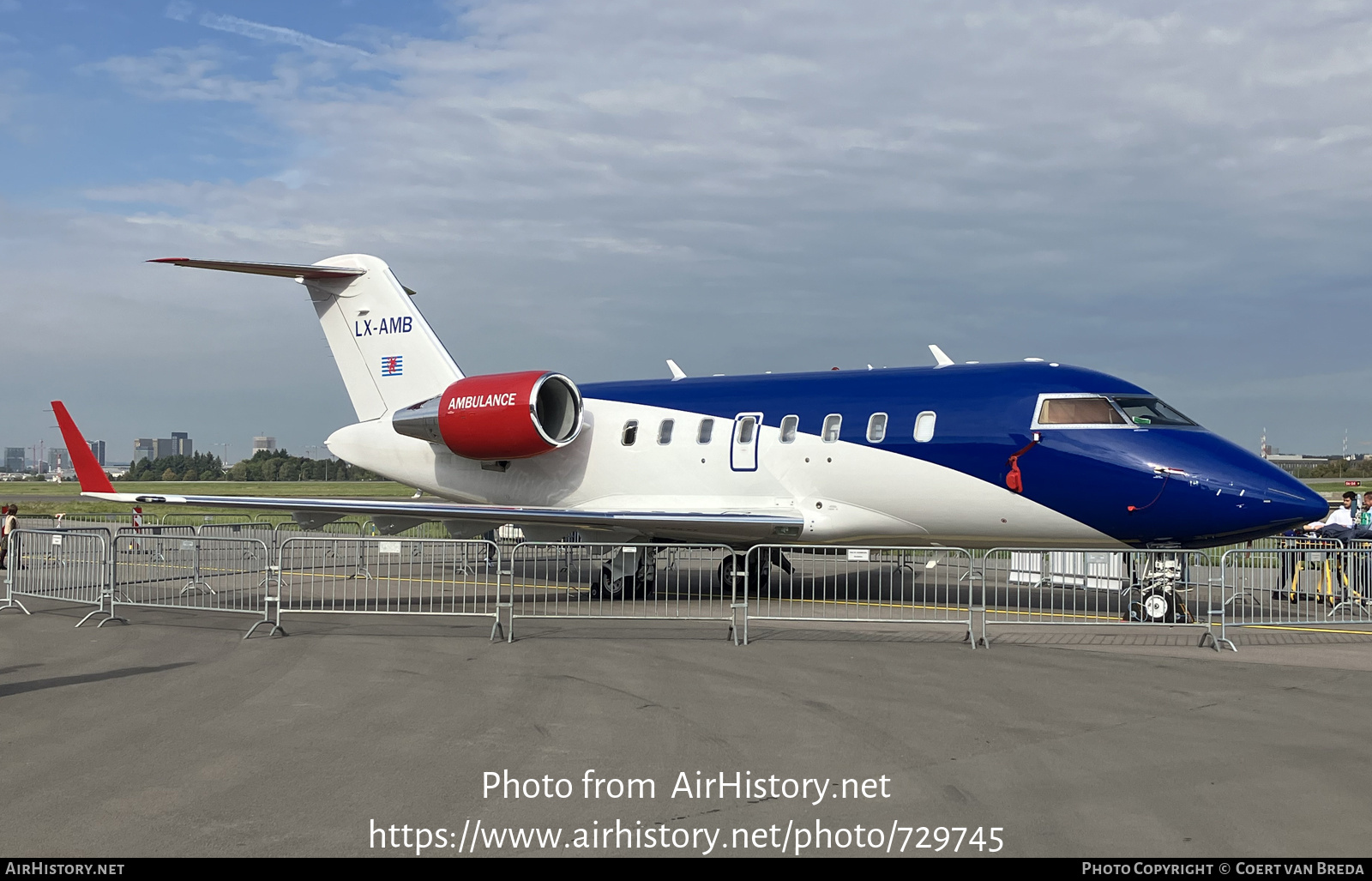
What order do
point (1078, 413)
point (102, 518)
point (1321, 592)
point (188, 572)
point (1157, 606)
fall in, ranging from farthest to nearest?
point (102, 518)
point (188, 572)
point (1321, 592)
point (1078, 413)
point (1157, 606)

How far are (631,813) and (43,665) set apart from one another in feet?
23.3

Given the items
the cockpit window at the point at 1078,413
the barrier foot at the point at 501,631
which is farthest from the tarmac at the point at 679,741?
the cockpit window at the point at 1078,413

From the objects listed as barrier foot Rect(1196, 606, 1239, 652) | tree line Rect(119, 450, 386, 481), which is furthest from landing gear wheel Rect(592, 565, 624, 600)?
tree line Rect(119, 450, 386, 481)

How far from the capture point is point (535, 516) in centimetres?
1512

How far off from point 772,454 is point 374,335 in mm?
8443

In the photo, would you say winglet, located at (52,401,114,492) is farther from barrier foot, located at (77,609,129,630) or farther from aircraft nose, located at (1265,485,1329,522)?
aircraft nose, located at (1265,485,1329,522)

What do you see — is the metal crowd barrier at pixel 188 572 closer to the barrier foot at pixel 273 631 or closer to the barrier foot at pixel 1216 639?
the barrier foot at pixel 273 631

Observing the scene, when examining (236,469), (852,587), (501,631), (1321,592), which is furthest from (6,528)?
(236,469)

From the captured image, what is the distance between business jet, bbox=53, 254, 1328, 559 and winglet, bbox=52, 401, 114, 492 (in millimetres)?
46

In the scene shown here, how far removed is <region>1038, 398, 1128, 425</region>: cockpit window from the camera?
1327 centimetres

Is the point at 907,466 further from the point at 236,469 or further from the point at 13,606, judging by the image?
the point at 236,469

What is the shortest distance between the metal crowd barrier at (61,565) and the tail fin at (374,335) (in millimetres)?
6449

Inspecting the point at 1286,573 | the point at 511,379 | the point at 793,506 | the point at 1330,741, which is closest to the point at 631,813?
the point at 1330,741

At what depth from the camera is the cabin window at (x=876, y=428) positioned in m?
14.8
